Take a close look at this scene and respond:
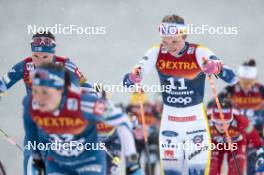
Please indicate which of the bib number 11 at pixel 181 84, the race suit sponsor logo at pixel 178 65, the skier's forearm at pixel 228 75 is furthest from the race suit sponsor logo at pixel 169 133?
the skier's forearm at pixel 228 75

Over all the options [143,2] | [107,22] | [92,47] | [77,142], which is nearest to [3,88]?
[77,142]

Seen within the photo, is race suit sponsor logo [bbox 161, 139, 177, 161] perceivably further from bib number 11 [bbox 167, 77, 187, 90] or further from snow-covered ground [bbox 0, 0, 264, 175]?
snow-covered ground [bbox 0, 0, 264, 175]

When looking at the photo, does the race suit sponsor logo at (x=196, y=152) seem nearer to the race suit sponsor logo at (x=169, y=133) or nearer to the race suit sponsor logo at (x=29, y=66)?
the race suit sponsor logo at (x=169, y=133)

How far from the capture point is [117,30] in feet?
156

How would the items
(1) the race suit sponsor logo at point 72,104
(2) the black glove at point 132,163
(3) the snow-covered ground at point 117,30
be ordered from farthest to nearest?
(3) the snow-covered ground at point 117,30, (1) the race suit sponsor logo at point 72,104, (2) the black glove at point 132,163

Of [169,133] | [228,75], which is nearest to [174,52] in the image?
[228,75]

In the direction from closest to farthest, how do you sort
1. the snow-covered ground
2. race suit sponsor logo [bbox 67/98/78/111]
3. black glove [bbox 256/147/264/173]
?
race suit sponsor logo [bbox 67/98/78/111] < black glove [bbox 256/147/264/173] < the snow-covered ground

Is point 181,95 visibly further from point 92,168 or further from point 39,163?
point 92,168

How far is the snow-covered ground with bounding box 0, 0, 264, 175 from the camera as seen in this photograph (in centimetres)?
3744

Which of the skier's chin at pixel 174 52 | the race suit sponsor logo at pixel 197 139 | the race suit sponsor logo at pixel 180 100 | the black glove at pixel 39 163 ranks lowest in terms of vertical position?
the race suit sponsor logo at pixel 197 139

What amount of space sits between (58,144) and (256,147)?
4716 millimetres

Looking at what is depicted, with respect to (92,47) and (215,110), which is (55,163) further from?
(92,47)

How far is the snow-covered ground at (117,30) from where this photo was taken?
37438 mm

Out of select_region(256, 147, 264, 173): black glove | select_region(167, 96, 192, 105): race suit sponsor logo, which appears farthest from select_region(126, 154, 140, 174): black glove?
select_region(256, 147, 264, 173): black glove
